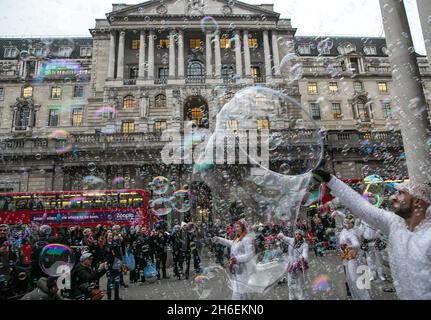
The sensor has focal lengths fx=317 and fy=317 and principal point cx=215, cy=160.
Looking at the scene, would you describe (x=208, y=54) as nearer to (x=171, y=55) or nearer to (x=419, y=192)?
(x=171, y=55)

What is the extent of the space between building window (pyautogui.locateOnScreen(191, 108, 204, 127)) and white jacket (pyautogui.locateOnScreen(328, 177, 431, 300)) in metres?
36.8

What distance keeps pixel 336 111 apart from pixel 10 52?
5341 centimetres

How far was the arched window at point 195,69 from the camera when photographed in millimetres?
43616

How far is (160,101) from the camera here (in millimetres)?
39719

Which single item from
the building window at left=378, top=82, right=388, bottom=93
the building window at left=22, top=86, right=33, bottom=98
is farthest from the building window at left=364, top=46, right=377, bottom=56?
the building window at left=22, top=86, right=33, bottom=98

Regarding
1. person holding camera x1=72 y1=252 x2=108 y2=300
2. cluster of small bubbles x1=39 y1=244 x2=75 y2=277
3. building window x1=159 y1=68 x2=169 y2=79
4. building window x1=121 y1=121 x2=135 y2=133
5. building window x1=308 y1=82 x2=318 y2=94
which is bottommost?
person holding camera x1=72 y1=252 x2=108 y2=300

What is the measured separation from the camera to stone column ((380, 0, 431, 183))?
779cm

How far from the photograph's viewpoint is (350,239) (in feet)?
25.7

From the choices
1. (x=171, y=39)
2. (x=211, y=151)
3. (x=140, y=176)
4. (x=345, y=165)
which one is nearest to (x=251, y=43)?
(x=171, y=39)

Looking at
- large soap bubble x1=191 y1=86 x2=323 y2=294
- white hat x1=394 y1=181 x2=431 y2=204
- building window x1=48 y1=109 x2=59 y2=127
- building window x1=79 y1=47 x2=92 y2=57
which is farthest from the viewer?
building window x1=79 y1=47 x2=92 y2=57

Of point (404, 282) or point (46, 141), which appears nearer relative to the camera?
point (404, 282)

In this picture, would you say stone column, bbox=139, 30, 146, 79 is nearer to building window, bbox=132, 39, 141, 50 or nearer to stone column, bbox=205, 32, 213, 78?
building window, bbox=132, 39, 141, 50

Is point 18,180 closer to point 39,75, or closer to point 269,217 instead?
point 39,75
